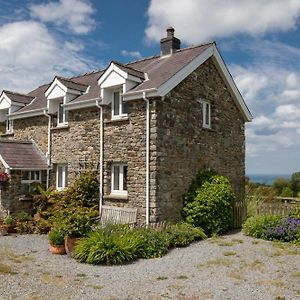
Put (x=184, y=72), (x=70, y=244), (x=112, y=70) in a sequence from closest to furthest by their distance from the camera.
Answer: (x=70, y=244) < (x=184, y=72) < (x=112, y=70)

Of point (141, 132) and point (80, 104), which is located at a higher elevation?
point (80, 104)

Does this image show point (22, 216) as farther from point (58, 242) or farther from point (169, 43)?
point (169, 43)

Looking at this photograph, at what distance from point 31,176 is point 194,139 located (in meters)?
8.42

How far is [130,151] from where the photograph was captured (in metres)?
15.3

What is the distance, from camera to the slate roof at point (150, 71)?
50.4ft

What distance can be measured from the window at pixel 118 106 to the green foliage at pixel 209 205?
14.3ft

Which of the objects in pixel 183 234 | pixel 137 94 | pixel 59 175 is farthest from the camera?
pixel 59 175

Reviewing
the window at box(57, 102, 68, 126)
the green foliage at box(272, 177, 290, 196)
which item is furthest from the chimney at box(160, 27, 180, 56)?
the green foliage at box(272, 177, 290, 196)

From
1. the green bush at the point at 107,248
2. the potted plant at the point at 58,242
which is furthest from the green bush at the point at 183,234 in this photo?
the potted plant at the point at 58,242

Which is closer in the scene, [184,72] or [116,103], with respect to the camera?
[184,72]

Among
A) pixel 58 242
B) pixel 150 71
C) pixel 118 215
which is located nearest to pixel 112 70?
pixel 150 71

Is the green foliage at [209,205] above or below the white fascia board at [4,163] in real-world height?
below

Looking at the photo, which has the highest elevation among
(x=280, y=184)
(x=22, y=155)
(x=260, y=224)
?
(x=22, y=155)

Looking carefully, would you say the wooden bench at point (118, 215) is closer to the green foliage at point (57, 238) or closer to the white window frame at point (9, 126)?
the green foliage at point (57, 238)
